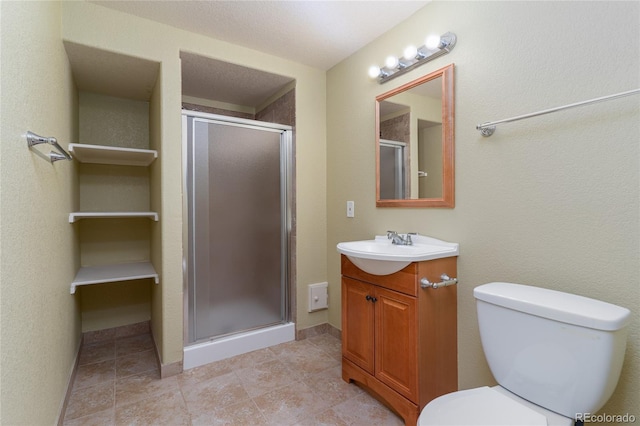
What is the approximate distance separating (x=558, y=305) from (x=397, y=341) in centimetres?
76

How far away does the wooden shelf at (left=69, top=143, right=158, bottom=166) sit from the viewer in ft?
6.72

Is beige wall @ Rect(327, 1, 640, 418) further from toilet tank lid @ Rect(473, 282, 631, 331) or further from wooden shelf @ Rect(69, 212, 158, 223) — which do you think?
wooden shelf @ Rect(69, 212, 158, 223)

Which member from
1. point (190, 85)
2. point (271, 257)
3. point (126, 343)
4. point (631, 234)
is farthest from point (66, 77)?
point (631, 234)

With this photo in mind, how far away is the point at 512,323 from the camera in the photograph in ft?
3.78

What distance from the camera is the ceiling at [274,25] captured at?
1.80m

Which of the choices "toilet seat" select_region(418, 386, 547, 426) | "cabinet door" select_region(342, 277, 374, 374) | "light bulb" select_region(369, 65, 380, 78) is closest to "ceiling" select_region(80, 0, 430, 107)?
"light bulb" select_region(369, 65, 380, 78)

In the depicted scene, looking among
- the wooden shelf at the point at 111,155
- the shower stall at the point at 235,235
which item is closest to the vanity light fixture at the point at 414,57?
the shower stall at the point at 235,235

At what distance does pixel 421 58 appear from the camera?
5.90 feet

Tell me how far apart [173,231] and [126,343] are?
4.21 ft

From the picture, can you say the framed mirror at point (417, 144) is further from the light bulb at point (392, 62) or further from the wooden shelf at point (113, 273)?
the wooden shelf at point (113, 273)

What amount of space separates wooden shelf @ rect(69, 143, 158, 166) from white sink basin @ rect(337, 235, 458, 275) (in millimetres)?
1611

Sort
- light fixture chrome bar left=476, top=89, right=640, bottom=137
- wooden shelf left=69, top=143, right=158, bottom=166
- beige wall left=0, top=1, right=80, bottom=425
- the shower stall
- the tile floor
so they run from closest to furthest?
beige wall left=0, top=1, right=80, bottom=425, light fixture chrome bar left=476, top=89, right=640, bottom=137, the tile floor, wooden shelf left=69, top=143, right=158, bottom=166, the shower stall

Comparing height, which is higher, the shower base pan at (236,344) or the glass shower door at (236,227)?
the glass shower door at (236,227)

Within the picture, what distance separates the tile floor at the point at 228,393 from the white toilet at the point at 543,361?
0.68 m
